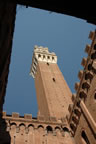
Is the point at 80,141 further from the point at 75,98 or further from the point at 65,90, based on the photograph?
the point at 65,90

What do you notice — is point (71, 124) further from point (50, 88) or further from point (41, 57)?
point (41, 57)

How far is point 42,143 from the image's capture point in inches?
600

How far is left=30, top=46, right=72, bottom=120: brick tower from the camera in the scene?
2483cm

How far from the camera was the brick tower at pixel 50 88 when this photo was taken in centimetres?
2483

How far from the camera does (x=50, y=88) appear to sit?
99.7 ft

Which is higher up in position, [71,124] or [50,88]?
[71,124]

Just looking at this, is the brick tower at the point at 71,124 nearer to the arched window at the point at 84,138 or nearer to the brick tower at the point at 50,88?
the arched window at the point at 84,138

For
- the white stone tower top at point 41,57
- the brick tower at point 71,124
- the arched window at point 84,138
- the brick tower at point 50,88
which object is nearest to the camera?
the brick tower at point 71,124

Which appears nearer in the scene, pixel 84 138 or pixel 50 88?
pixel 84 138

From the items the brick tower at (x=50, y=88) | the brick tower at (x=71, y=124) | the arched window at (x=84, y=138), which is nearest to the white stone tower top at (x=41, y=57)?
the brick tower at (x=50, y=88)

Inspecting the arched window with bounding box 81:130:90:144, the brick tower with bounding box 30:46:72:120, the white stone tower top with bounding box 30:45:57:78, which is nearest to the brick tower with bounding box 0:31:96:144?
the arched window with bounding box 81:130:90:144

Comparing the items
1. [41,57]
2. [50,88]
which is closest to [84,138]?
[50,88]

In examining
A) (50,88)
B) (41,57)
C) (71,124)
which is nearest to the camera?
(71,124)

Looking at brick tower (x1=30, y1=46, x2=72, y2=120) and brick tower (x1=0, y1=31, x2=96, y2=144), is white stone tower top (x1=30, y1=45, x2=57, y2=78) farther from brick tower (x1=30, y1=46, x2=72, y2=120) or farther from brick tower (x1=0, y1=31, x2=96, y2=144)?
brick tower (x1=0, y1=31, x2=96, y2=144)
